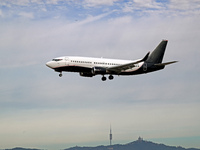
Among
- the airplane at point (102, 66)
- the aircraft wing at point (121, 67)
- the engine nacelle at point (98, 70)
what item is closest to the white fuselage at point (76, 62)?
the airplane at point (102, 66)

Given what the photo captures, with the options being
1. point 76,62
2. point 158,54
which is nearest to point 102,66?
point 76,62

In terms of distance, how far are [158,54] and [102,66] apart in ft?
73.3

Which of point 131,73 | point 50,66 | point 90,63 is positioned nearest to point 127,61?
point 131,73

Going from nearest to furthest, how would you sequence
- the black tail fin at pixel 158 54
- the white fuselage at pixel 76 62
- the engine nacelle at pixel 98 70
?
the white fuselage at pixel 76 62 < the engine nacelle at pixel 98 70 < the black tail fin at pixel 158 54

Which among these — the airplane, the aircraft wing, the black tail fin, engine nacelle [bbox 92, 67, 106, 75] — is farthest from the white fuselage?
the black tail fin

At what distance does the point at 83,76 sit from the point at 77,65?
8.49 meters

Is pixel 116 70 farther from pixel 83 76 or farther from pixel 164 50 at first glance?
pixel 164 50

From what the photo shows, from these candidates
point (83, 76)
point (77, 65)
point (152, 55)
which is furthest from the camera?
point (152, 55)

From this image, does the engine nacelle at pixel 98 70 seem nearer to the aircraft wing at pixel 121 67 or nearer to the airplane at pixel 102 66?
the airplane at pixel 102 66

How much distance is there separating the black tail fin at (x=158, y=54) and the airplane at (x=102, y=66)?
86 centimetres

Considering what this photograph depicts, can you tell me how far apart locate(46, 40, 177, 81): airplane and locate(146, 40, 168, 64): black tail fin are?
2.84ft

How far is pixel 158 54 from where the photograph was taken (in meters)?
135

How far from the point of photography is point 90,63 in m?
119

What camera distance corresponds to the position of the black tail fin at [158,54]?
434 feet
